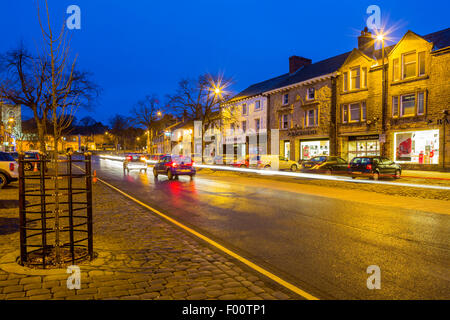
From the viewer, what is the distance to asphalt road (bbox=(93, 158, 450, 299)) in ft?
14.7

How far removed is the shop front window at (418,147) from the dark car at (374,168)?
699 centimetres

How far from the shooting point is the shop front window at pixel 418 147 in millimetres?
25578

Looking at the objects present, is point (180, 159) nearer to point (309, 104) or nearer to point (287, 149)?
point (309, 104)

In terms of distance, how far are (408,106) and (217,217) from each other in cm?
2463

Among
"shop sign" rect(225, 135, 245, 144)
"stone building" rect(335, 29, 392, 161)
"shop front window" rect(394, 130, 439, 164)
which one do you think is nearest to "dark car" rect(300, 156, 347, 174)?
"shop front window" rect(394, 130, 439, 164)

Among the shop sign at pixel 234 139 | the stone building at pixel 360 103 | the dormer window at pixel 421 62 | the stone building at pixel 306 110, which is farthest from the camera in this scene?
the shop sign at pixel 234 139

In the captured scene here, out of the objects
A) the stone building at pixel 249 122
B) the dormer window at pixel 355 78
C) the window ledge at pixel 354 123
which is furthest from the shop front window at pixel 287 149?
the dormer window at pixel 355 78

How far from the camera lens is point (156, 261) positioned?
5336 millimetres

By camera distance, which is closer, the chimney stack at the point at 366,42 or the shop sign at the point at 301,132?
the chimney stack at the point at 366,42

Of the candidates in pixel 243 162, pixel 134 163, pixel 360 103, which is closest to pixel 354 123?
pixel 360 103

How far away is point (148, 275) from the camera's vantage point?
4.68 meters

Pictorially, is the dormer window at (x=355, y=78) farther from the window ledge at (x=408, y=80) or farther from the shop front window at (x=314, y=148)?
the shop front window at (x=314, y=148)

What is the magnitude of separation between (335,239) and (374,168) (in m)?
14.8
